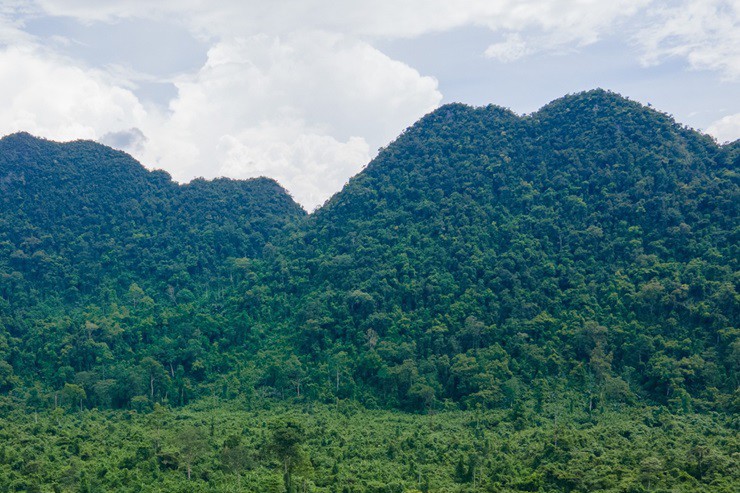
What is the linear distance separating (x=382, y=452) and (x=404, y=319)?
16016 millimetres

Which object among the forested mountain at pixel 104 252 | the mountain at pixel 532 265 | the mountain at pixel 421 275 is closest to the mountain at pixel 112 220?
the forested mountain at pixel 104 252

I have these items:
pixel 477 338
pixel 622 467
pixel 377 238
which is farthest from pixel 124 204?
pixel 622 467

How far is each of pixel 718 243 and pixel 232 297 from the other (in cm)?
4156

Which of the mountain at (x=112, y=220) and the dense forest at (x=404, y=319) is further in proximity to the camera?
the mountain at (x=112, y=220)

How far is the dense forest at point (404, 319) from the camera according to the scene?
3047 cm

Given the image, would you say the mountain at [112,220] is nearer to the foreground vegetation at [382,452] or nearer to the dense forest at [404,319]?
the dense forest at [404,319]

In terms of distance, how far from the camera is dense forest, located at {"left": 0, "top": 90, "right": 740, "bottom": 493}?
30.5 m

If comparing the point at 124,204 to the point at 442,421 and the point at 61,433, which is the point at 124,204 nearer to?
the point at 61,433

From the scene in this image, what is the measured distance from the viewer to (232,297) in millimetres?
55750

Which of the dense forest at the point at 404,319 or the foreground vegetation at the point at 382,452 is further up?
the dense forest at the point at 404,319

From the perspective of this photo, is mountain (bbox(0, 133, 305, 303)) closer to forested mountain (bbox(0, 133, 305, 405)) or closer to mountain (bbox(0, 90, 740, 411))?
forested mountain (bbox(0, 133, 305, 405))

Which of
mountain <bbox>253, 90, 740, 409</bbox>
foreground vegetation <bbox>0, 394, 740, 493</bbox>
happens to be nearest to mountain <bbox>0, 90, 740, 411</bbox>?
mountain <bbox>253, 90, 740, 409</bbox>

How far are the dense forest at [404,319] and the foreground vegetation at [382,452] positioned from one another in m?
0.16

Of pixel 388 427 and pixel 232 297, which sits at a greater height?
pixel 232 297
